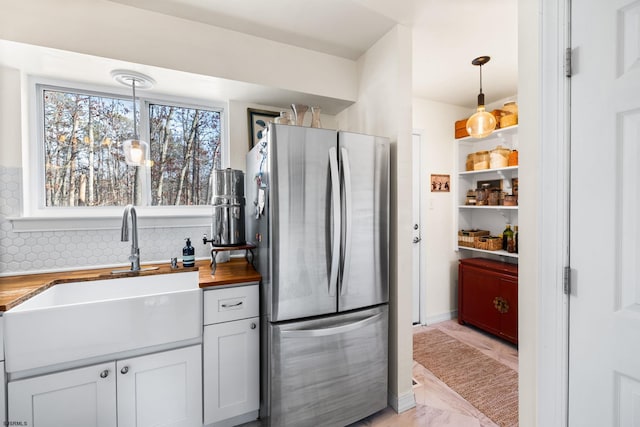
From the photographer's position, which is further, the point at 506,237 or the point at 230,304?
the point at 506,237

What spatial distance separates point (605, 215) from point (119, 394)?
2178mm

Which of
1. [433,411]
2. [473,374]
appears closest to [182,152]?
[433,411]

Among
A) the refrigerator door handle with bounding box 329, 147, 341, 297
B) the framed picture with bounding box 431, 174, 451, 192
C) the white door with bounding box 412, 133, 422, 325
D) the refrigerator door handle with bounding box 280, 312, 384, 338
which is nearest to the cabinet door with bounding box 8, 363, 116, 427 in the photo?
the refrigerator door handle with bounding box 280, 312, 384, 338

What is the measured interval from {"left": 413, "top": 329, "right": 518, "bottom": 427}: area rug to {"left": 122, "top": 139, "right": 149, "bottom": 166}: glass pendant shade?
9.08 ft

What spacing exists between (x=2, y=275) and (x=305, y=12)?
8.20 feet

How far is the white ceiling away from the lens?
160 centimetres

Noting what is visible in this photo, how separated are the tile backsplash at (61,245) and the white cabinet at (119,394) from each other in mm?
842

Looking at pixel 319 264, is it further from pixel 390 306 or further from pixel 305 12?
pixel 305 12

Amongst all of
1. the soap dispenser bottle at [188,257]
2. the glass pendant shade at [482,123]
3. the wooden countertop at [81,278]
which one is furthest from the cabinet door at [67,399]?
the glass pendant shade at [482,123]

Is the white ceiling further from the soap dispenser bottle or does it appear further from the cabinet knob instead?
the cabinet knob

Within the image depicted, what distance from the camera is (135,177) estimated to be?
2127mm

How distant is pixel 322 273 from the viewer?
1540mm

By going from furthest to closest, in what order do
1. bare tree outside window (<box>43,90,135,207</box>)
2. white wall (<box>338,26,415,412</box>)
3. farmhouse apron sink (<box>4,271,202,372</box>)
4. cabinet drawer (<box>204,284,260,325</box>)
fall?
bare tree outside window (<box>43,90,135,207</box>), white wall (<box>338,26,415,412</box>), cabinet drawer (<box>204,284,260,325</box>), farmhouse apron sink (<box>4,271,202,372</box>)

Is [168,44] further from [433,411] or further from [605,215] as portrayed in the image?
[433,411]
